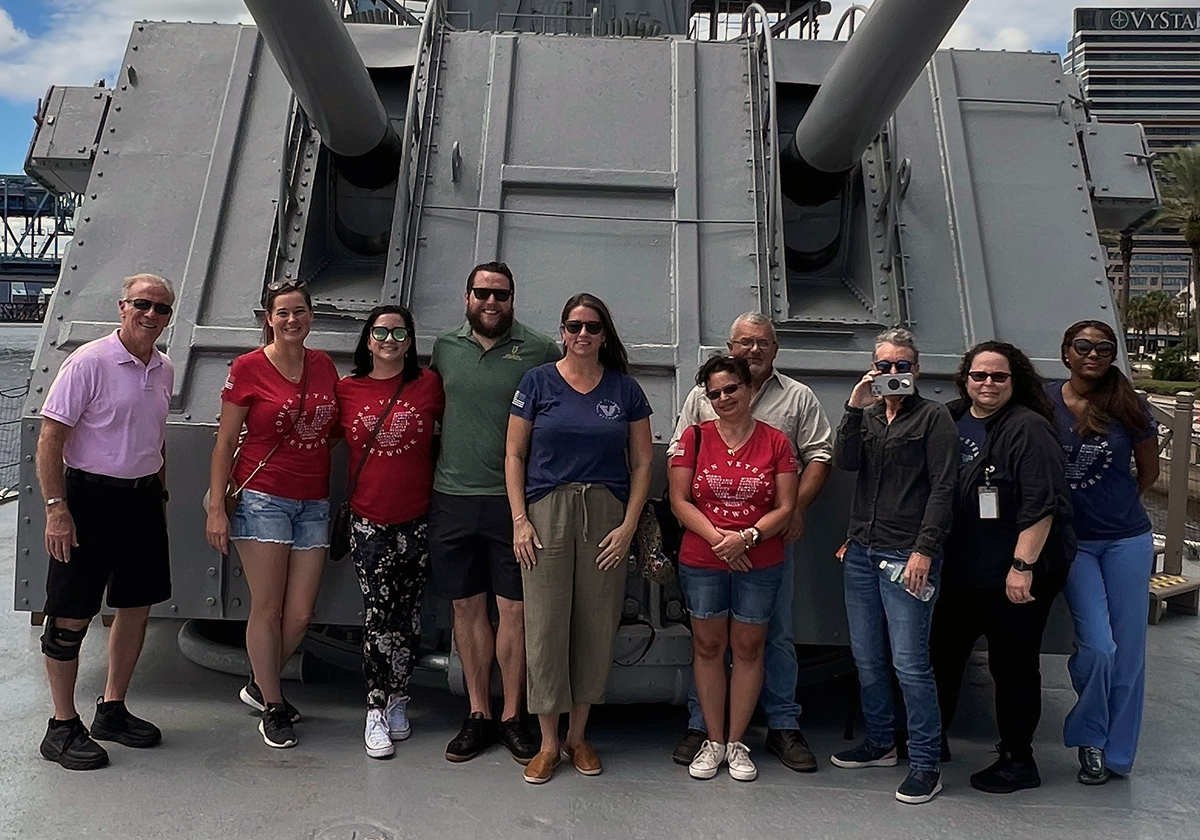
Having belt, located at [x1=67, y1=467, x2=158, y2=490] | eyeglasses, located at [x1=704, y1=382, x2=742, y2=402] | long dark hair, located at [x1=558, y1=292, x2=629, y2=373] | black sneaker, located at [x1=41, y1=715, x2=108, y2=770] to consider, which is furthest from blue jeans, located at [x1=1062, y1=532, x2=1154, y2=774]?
black sneaker, located at [x1=41, y1=715, x2=108, y2=770]

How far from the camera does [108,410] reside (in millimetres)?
3287

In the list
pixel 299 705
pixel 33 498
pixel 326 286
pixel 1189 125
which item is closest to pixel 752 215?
pixel 326 286

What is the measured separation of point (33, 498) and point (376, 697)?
4.44ft

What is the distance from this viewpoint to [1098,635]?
3.41 m

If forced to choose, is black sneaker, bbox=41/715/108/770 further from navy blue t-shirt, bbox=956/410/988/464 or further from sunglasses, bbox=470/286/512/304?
navy blue t-shirt, bbox=956/410/988/464

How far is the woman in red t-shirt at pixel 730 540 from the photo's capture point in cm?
324

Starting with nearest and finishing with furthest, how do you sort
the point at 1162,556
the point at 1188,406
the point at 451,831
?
the point at 451,831 → the point at 1162,556 → the point at 1188,406

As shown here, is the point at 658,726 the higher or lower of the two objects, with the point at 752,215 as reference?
lower

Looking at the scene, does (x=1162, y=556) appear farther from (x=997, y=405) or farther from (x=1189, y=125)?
(x=1189, y=125)

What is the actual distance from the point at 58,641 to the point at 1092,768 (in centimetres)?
332

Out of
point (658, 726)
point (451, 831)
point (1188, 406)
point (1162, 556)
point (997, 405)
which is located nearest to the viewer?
point (451, 831)

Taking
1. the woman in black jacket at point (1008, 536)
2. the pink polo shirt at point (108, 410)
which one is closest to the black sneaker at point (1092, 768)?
the woman in black jacket at point (1008, 536)

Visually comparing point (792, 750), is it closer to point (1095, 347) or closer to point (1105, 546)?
point (1105, 546)

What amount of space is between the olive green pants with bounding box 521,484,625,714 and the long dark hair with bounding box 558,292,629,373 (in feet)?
1.33
